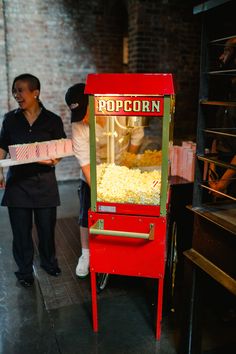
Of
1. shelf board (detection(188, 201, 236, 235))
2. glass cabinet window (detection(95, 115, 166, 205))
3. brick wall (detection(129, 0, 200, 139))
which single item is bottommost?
shelf board (detection(188, 201, 236, 235))

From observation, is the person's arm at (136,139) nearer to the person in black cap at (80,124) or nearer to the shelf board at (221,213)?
the person in black cap at (80,124)

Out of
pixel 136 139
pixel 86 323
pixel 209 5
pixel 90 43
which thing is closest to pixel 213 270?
pixel 136 139

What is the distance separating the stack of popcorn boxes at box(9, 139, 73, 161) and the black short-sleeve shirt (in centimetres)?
24

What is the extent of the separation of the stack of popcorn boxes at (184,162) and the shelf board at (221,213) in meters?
0.95

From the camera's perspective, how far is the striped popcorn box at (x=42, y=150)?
2927 millimetres

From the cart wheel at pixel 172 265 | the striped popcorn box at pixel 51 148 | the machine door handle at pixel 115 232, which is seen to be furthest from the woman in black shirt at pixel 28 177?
the cart wheel at pixel 172 265

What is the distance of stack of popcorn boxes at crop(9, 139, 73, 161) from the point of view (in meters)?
2.83

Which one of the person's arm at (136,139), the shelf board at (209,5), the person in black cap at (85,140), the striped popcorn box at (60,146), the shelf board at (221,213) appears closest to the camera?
the shelf board at (209,5)

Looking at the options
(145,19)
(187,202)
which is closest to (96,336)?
(187,202)

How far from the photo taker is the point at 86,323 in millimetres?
2850

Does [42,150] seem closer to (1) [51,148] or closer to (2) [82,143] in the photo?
(1) [51,148]

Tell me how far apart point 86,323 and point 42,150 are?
1447mm

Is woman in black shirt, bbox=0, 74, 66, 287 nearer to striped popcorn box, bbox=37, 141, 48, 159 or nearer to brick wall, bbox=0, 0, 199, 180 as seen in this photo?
striped popcorn box, bbox=37, 141, 48, 159

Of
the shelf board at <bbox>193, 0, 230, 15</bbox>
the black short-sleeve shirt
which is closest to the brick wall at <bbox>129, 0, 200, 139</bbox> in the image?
the black short-sleeve shirt
